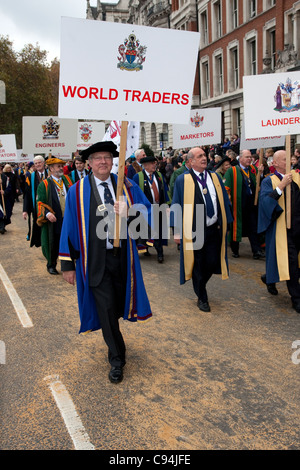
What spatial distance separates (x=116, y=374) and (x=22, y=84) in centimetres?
4635

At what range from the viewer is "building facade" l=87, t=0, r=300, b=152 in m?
23.6

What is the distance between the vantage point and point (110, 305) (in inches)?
149

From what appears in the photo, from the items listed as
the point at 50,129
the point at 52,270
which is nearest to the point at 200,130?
the point at 50,129

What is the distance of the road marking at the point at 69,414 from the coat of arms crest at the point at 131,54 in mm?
2567

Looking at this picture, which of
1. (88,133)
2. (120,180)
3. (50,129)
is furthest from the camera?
(88,133)

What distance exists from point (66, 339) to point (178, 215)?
6.89 ft

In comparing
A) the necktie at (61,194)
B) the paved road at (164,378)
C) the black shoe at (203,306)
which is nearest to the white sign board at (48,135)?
the necktie at (61,194)

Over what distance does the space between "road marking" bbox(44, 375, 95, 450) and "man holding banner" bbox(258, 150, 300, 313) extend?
9.64ft

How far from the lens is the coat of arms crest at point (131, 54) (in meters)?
3.66

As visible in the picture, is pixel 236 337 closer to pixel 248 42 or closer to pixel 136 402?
pixel 136 402

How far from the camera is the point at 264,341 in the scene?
445cm

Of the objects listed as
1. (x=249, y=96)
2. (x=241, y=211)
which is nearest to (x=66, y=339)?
(x=249, y=96)

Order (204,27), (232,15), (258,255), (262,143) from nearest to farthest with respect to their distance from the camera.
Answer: (258,255)
(262,143)
(232,15)
(204,27)

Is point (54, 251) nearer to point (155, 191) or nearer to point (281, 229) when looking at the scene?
point (155, 191)
